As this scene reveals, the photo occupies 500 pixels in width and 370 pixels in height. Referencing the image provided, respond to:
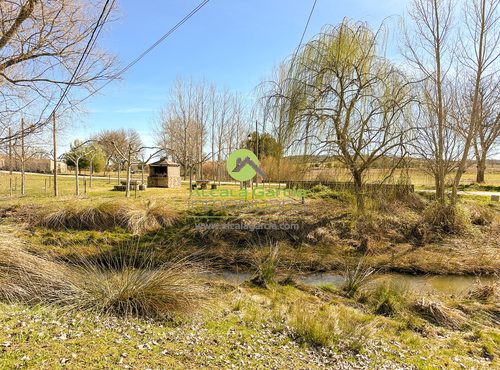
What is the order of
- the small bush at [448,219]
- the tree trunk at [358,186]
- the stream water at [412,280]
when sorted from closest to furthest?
the stream water at [412,280]
the tree trunk at [358,186]
the small bush at [448,219]

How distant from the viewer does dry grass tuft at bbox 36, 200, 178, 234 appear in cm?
865

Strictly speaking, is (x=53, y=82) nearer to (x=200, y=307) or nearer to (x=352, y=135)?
(x=200, y=307)

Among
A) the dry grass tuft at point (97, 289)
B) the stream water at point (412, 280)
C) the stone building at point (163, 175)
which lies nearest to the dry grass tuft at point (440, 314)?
the stream water at point (412, 280)

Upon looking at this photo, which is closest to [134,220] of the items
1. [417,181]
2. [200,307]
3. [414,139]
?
[200,307]

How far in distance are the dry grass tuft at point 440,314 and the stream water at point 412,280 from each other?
1264mm

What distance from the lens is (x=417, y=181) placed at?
923 cm

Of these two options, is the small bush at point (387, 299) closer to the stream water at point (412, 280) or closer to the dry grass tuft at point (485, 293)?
the stream water at point (412, 280)

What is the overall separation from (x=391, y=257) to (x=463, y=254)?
1990 mm

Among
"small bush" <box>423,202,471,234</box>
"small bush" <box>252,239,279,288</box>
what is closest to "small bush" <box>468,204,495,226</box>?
"small bush" <box>423,202,471,234</box>

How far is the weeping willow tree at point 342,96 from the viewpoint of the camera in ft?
25.5

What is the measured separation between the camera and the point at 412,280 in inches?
261

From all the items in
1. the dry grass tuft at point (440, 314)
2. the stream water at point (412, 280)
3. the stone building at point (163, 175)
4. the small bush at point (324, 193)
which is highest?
the stone building at point (163, 175)

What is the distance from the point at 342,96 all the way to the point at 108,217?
7.94 m

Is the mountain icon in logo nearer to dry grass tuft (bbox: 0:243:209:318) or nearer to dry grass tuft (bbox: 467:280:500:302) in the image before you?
dry grass tuft (bbox: 467:280:500:302)
